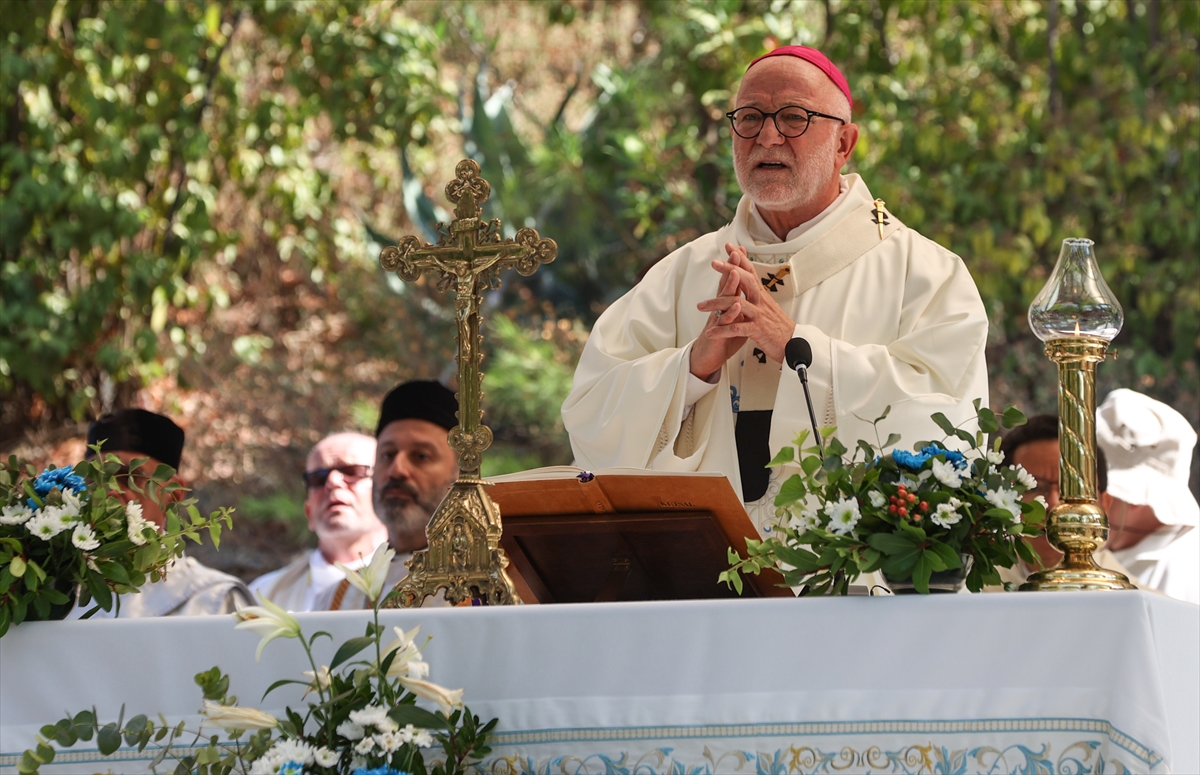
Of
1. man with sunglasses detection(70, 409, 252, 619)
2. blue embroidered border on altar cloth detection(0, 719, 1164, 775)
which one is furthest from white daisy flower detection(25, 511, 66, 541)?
man with sunglasses detection(70, 409, 252, 619)

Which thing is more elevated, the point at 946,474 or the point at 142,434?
the point at 142,434

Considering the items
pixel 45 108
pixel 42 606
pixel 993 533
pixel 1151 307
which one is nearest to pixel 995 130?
pixel 1151 307

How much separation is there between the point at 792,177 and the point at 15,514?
1980 mm

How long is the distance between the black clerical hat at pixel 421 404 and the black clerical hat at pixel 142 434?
2.63 feet

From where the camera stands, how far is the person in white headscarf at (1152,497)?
525 cm

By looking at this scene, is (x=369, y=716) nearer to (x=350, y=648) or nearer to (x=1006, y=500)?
(x=350, y=648)

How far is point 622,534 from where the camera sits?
2.74 meters

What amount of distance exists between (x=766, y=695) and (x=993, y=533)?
50cm

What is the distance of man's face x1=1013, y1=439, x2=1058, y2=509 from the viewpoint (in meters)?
4.57

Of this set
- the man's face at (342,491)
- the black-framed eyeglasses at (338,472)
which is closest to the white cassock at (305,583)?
the man's face at (342,491)

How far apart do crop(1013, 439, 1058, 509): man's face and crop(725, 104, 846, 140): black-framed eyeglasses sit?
5.28 ft

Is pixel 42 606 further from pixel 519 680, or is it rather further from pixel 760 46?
pixel 760 46

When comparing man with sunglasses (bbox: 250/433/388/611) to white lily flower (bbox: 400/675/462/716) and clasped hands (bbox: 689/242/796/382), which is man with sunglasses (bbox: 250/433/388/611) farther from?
white lily flower (bbox: 400/675/462/716)

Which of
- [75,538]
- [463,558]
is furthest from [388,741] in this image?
[75,538]
